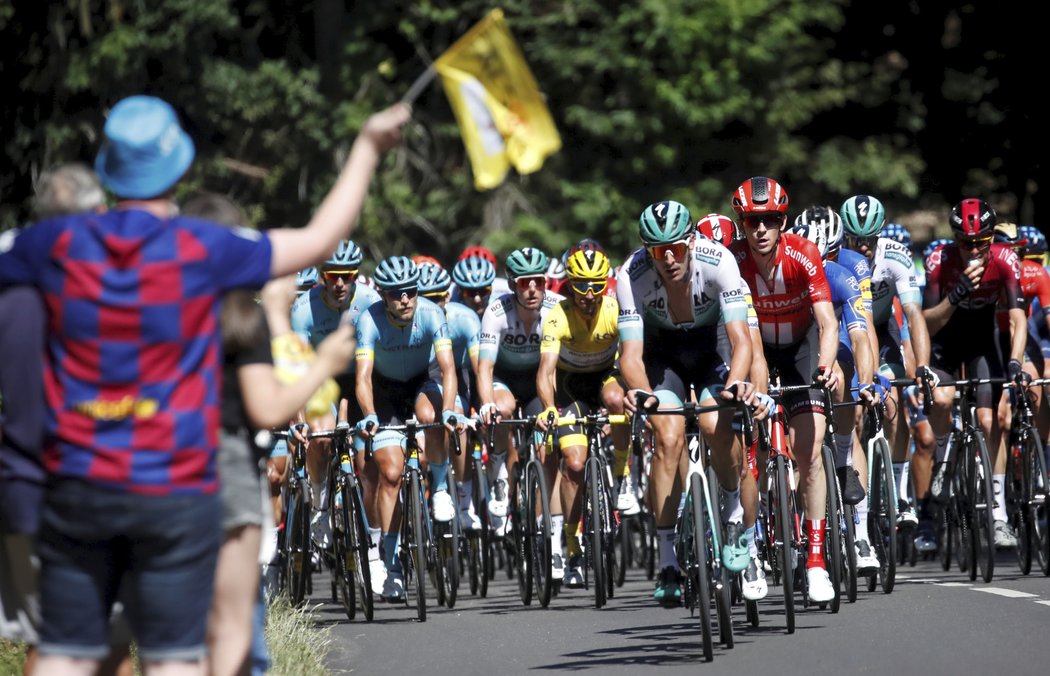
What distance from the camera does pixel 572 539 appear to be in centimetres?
1288

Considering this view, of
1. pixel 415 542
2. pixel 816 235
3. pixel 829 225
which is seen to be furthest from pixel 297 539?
pixel 829 225

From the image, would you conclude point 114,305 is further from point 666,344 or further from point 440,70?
point 666,344

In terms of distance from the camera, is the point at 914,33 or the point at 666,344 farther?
the point at 914,33

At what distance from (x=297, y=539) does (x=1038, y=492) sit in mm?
4634

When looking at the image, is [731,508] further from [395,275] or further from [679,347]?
[395,275]

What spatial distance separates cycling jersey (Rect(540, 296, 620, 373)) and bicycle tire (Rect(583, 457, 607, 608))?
106cm

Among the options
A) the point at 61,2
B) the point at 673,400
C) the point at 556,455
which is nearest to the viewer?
the point at 673,400

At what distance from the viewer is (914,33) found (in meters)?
31.5

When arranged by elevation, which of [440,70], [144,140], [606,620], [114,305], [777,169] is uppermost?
[777,169]

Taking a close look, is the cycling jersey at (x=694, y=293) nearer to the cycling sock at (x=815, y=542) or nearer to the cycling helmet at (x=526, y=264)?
the cycling sock at (x=815, y=542)

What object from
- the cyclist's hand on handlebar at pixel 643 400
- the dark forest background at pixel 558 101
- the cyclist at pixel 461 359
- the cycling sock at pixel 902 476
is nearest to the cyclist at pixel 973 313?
the cycling sock at pixel 902 476

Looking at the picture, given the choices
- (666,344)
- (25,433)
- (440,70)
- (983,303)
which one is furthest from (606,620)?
(25,433)

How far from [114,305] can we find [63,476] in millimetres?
422

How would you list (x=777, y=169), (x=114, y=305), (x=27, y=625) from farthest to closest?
1. (x=777, y=169)
2. (x=27, y=625)
3. (x=114, y=305)
